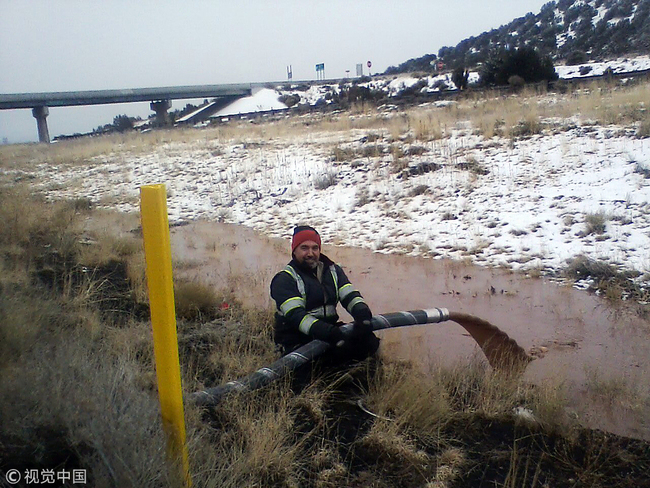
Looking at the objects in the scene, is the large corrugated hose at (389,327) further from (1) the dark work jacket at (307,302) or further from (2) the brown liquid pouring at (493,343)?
(1) the dark work jacket at (307,302)

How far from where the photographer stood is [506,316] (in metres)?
6.32

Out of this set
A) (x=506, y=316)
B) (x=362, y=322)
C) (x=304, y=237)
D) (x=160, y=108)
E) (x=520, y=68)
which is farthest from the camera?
(x=160, y=108)

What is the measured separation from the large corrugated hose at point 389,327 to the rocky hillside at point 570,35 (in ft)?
102

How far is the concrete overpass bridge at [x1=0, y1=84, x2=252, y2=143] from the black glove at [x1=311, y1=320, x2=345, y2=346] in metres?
31.0

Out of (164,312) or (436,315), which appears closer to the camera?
(164,312)

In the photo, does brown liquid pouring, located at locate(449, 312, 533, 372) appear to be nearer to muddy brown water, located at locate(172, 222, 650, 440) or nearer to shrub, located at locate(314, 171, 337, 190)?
muddy brown water, located at locate(172, 222, 650, 440)

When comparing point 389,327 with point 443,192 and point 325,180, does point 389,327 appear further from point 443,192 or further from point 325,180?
point 325,180

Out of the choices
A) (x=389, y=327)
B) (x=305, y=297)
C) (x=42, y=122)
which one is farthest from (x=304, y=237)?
(x=42, y=122)

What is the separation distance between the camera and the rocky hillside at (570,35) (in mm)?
39531

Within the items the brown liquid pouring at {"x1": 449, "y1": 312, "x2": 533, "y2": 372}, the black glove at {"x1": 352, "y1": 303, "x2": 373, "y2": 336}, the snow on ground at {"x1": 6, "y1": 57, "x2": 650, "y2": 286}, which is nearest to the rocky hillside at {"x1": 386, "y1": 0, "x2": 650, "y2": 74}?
the snow on ground at {"x1": 6, "y1": 57, "x2": 650, "y2": 286}

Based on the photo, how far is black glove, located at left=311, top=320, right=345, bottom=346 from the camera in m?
4.09

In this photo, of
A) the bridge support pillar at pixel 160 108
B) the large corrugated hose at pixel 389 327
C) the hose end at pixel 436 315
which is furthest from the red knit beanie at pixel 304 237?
the bridge support pillar at pixel 160 108

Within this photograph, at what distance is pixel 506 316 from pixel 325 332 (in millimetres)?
2972

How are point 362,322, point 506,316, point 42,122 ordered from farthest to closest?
point 42,122, point 506,316, point 362,322
